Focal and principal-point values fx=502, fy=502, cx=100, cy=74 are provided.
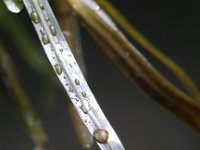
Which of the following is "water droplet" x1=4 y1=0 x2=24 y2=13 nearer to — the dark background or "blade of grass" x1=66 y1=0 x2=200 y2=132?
"blade of grass" x1=66 y1=0 x2=200 y2=132

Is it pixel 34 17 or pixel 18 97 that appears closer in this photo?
pixel 34 17

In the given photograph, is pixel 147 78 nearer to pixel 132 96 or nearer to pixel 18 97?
pixel 18 97

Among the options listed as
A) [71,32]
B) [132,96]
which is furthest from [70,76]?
[132,96]

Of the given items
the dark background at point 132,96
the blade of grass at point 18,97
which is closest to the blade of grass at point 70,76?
the blade of grass at point 18,97

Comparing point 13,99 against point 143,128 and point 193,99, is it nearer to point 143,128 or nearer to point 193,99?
point 193,99

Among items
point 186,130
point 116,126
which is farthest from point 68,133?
point 186,130

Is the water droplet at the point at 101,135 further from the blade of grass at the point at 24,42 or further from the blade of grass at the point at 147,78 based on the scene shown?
the blade of grass at the point at 24,42
